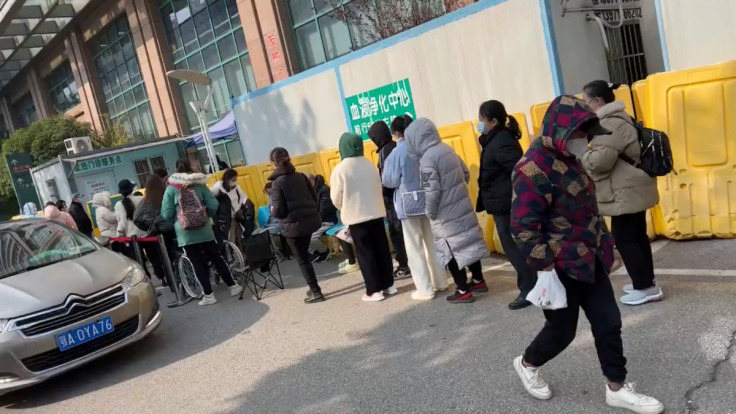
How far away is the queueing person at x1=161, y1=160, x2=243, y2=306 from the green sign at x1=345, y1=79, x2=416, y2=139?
2887 mm

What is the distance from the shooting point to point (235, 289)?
7.23 m

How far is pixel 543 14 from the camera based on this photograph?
21.0 ft

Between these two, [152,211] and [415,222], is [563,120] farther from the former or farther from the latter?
[152,211]

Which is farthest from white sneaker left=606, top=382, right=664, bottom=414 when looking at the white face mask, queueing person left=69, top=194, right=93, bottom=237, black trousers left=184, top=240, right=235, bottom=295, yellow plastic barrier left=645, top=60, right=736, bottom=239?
queueing person left=69, top=194, right=93, bottom=237

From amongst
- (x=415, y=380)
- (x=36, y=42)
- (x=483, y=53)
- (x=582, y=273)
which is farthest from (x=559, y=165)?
(x=36, y=42)

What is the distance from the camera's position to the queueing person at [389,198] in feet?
19.3

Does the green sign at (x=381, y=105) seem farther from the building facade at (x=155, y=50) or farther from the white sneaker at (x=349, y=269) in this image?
the building facade at (x=155, y=50)

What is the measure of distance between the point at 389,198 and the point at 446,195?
1.55 meters

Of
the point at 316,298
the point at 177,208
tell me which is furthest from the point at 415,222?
the point at 177,208

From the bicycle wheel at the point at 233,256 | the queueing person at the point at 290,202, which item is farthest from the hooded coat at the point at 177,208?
the queueing person at the point at 290,202

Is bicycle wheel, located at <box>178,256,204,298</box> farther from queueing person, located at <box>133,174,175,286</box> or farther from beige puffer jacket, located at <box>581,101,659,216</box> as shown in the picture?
beige puffer jacket, located at <box>581,101,659,216</box>

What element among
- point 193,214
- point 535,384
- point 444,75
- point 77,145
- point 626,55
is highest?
point 77,145

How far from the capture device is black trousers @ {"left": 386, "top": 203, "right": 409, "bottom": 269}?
638 centimetres

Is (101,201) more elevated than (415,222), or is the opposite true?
(101,201)
